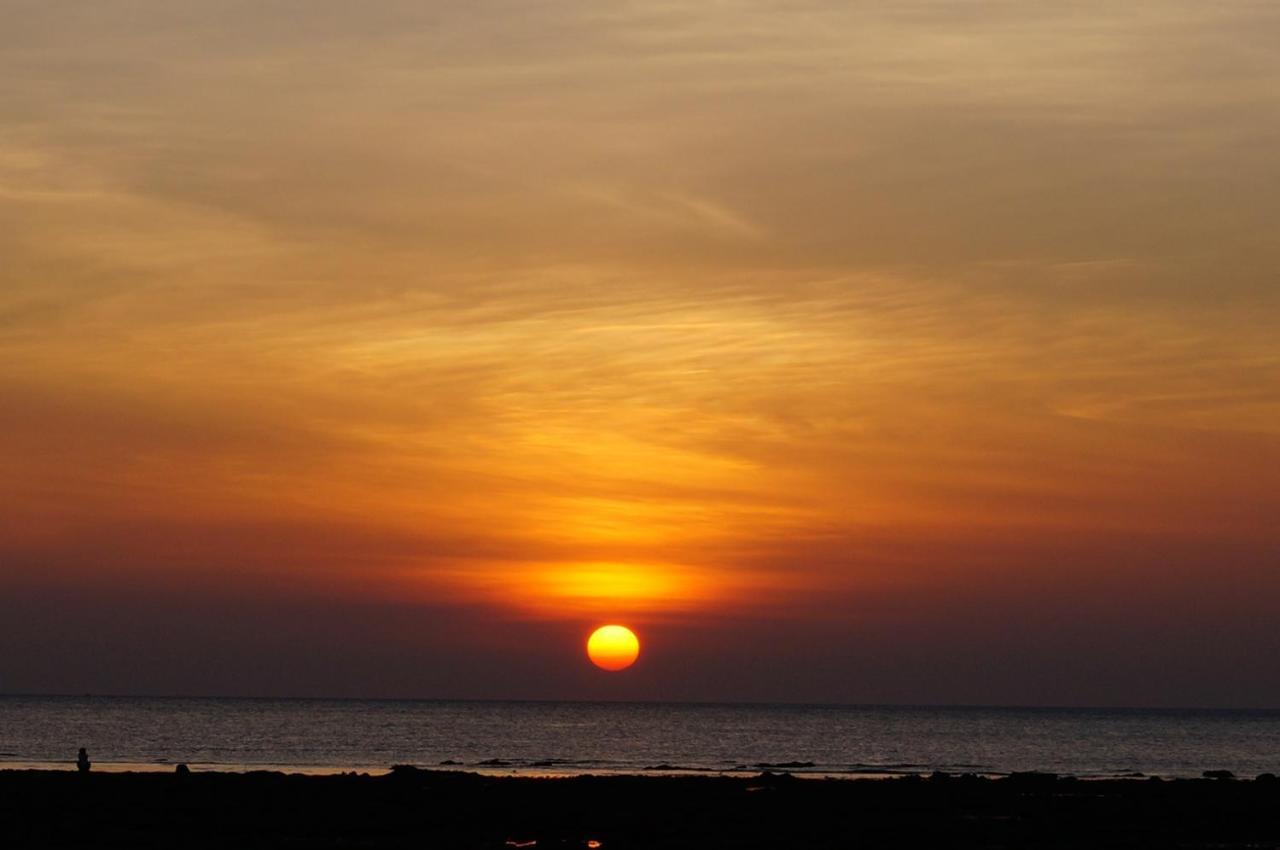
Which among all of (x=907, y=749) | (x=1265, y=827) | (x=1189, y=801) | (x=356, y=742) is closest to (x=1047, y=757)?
(x=907, y=749)

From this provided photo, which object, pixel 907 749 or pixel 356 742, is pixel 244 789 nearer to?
pixel 356 742

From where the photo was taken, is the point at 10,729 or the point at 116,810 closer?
the point at 116,810

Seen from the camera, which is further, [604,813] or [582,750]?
[582,750]

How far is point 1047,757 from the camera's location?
146000mm

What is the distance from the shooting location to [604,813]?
55.5 m

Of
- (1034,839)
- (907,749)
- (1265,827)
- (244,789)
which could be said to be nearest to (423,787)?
(244,789)

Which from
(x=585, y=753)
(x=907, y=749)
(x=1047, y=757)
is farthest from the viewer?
(x=907, y=749)

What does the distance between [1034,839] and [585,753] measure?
8977 cm

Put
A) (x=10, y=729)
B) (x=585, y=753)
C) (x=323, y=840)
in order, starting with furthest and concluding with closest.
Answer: (x=10, y=729) < (x=585, y=753) < (x=323, y=840)

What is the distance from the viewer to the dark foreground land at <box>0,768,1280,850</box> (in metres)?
47.0

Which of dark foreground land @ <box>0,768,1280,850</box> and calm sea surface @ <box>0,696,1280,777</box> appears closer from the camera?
dark foreground land @ <box>0,768,1280,850</box>

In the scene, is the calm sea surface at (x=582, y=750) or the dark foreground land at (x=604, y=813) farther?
the calm sea surface at (x=582, y=750)

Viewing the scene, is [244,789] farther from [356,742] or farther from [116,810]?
[356,742]

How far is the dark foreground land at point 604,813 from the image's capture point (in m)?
47.0
